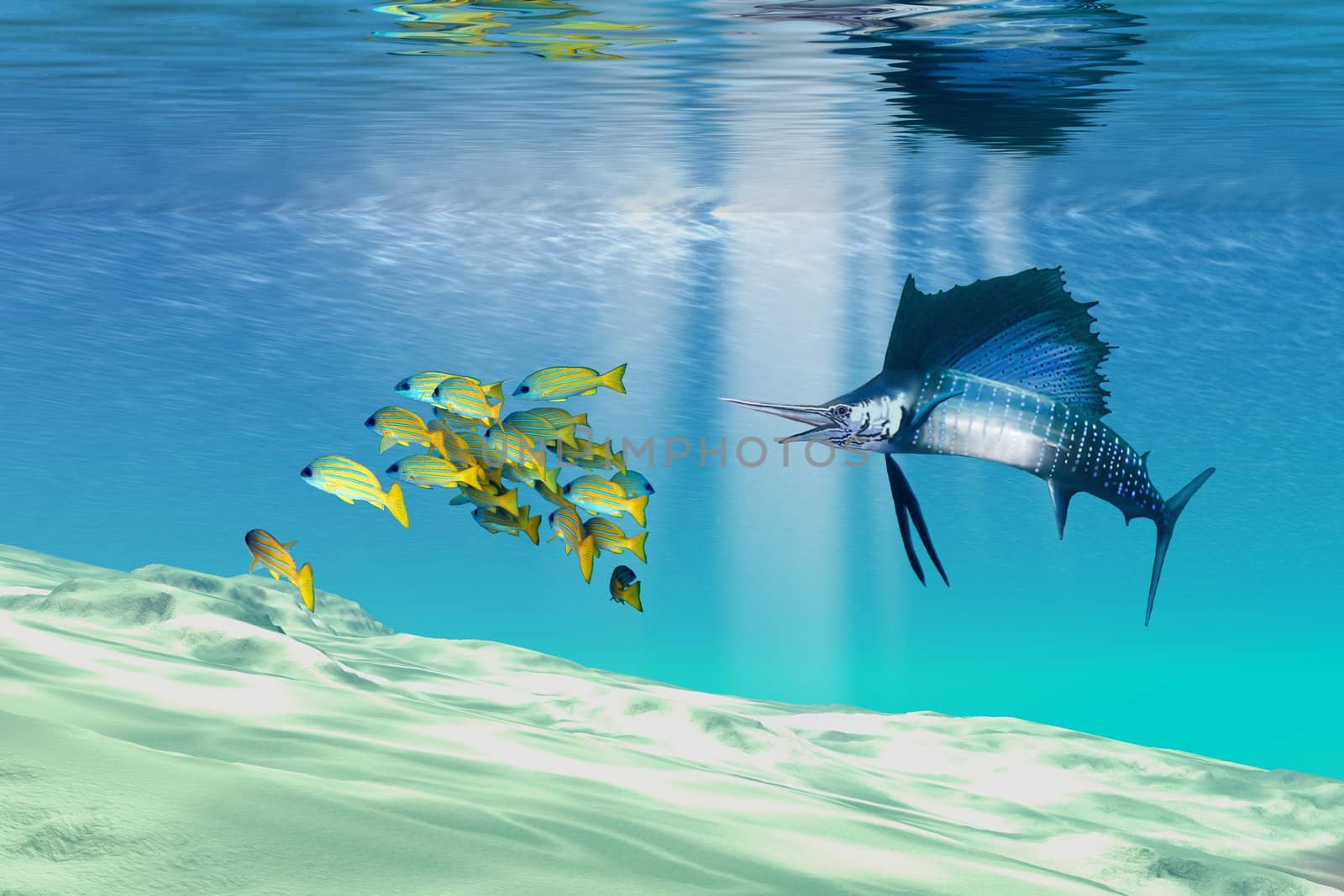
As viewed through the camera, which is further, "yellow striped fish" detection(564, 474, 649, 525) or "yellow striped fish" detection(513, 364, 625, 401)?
"yellow striped fish" detection(513, 364, 625, 401)

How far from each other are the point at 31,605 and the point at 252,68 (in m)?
5.19

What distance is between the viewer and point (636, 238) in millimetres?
21703

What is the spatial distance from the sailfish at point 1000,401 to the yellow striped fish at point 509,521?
45.9 inches

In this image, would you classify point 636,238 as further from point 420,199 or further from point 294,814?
point 294,814

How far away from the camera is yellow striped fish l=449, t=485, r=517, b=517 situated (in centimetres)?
412

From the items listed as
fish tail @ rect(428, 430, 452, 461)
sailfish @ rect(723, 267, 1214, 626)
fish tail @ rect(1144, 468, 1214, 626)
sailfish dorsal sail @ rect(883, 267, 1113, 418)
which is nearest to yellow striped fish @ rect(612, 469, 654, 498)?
fish tail @ rect(428, 430, 452, 461)

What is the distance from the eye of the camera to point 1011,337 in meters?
3.65

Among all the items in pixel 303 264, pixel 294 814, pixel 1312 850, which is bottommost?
pixel 1312 850

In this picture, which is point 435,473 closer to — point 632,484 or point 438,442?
point 438,442

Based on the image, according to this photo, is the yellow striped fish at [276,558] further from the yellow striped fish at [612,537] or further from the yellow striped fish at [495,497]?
the yellow striped fish at [612,537]

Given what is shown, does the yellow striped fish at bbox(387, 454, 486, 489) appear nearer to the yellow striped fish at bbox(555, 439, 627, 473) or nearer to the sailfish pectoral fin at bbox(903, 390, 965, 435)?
the yellow striped fish at bbox(555, 439, 627, 473)

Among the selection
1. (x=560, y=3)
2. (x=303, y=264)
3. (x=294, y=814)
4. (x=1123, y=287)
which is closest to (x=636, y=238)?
(x=303, y=264)

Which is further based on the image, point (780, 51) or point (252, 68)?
point (252, 68)

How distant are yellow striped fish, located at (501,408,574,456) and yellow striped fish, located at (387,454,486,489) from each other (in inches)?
11.7
